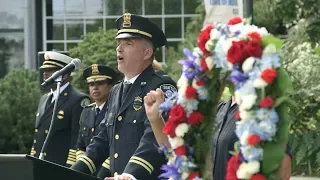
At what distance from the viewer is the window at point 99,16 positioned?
90.2 ft

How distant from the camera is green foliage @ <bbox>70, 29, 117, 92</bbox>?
19.1m

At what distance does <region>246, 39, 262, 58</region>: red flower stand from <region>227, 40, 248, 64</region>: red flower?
0.06 feet

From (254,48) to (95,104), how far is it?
202 inches

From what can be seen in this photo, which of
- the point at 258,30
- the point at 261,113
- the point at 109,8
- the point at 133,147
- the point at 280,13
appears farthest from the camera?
the point at 109,8

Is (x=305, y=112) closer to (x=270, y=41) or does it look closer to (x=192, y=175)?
(x=192, y=175)

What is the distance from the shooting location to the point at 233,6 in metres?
10.1

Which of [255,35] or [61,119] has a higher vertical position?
[255,35]

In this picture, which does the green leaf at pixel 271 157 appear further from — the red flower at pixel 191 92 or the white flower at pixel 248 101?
the red flower at pixel 191 92

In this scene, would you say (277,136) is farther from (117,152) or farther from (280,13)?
(280,13)

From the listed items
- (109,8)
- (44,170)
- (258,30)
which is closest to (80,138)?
(44,170)

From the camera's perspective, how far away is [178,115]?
3852mm

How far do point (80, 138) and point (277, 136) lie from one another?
16.4ft

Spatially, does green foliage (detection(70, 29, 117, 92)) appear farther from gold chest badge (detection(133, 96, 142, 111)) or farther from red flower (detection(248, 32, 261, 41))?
red flower (detection(248, 32, 261, 41))

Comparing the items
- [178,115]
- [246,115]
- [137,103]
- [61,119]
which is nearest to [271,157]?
[246,115]
